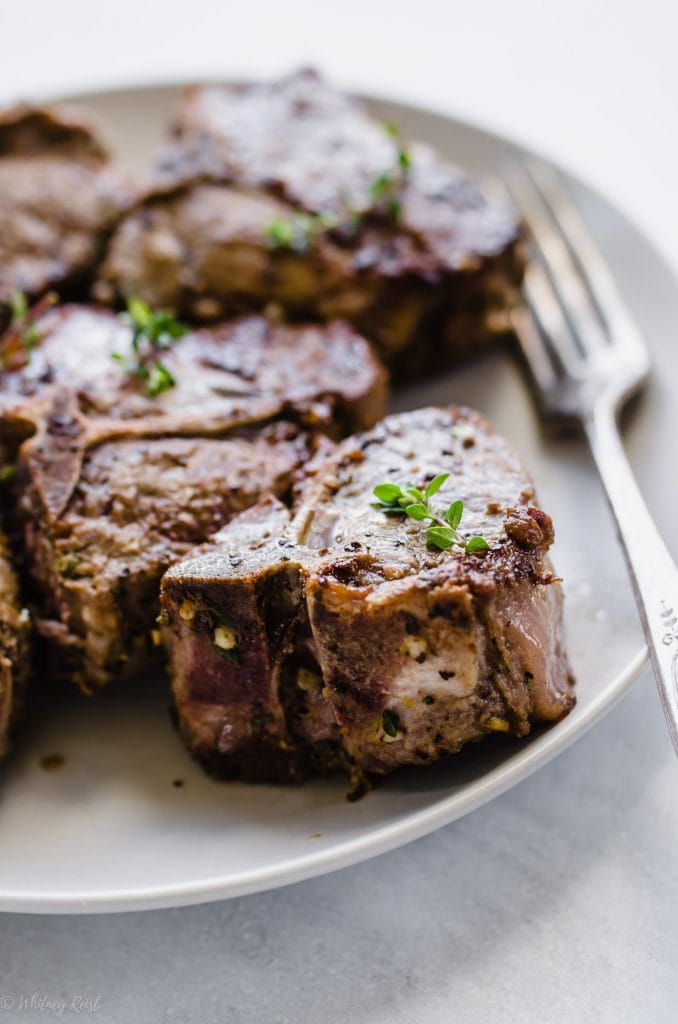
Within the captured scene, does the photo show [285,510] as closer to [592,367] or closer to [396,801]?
[396,801]

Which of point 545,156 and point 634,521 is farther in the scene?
point 545,156

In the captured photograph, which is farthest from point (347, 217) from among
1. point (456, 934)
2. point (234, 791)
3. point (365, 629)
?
point (456, 934)

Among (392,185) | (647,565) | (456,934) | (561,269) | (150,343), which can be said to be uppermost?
(392,185)

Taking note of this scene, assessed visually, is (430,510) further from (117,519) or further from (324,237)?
(324,237)

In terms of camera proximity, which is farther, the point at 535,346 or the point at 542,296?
the point at 542,296

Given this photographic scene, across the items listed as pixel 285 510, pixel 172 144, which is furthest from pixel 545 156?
pixel 285 510

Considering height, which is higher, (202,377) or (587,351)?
(587,351)

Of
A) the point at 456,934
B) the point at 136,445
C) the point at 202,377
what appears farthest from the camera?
the point at 202,377
